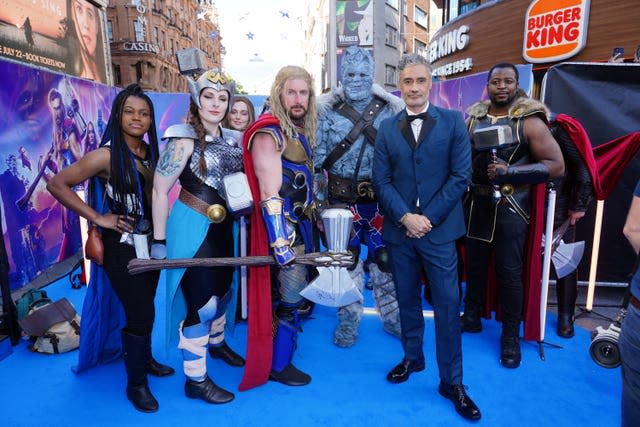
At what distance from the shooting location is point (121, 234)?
228cm

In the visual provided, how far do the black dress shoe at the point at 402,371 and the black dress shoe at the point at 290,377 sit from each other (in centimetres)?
57

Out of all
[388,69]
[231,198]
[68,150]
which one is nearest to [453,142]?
[231,198]

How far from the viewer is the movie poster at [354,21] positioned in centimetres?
2612

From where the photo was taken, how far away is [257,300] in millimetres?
2441

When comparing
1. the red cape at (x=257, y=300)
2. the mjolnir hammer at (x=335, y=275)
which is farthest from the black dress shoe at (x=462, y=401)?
the red cape at (x=257, y=300)

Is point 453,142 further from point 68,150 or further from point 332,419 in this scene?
point 68,150

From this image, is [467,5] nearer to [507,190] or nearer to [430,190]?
[507,190]

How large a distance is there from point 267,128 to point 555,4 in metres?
9.07

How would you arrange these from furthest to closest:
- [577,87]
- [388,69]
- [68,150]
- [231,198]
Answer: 1. [388,69]
2. [68,150]
3. [577,87]
4. [231,198]

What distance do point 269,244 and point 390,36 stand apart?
28.8m

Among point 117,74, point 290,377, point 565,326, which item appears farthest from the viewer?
point 117,74

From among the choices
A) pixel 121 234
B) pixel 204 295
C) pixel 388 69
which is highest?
pixel 388 69

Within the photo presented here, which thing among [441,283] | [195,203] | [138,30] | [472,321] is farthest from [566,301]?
[138,30]

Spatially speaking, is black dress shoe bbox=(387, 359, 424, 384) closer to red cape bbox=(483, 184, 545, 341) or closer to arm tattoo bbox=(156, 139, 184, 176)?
red cape bbox=(483, 184, 545, 341)
